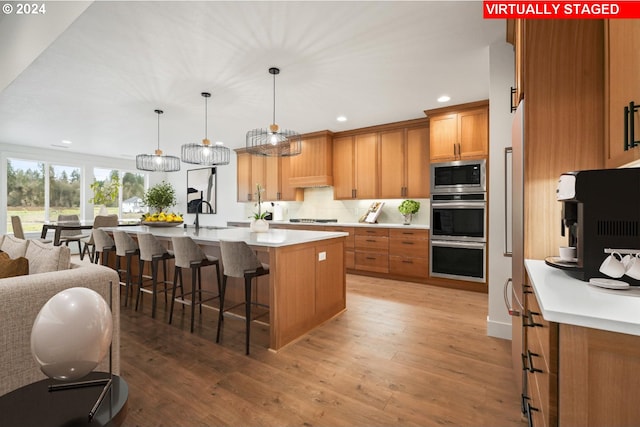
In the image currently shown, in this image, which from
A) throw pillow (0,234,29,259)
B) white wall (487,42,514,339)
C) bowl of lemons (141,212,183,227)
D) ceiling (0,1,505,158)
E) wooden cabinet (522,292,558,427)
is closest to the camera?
wooden cabinet (522,292,558,427)

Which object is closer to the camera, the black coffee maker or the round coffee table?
the round coffee table

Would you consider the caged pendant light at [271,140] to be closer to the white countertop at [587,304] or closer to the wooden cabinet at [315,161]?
the wooden cabinet at [315,161]

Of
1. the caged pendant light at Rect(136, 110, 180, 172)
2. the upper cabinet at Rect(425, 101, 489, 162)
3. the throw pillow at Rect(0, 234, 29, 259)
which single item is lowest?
the throw pillow at Rect(0, 234, 29, 259)

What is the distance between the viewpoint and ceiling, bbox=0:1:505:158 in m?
2.29

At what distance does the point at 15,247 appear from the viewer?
2.12 meters

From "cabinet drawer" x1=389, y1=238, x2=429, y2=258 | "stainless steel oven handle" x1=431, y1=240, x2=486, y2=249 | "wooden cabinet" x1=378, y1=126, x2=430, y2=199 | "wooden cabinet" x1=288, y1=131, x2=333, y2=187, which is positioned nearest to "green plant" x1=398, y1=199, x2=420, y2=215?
"wooden cabinet" x1=378, y1=126, x2=430, y2=199

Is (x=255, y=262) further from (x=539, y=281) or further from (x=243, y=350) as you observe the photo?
(x=539, y=281)

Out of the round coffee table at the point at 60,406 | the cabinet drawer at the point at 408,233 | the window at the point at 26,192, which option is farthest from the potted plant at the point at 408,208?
the window at the point at 26,192

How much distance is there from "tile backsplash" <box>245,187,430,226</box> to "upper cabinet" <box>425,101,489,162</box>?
1067 mm

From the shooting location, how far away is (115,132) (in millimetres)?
5754

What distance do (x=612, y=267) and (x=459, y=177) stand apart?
3.38 m

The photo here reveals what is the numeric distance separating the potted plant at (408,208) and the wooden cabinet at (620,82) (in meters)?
3.65

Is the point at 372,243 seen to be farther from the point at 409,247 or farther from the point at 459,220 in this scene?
the point at 459,220

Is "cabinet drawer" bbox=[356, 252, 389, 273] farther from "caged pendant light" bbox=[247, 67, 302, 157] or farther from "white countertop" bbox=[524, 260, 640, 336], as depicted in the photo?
"white countertop" bbox=[524, 260, 640, 336]
